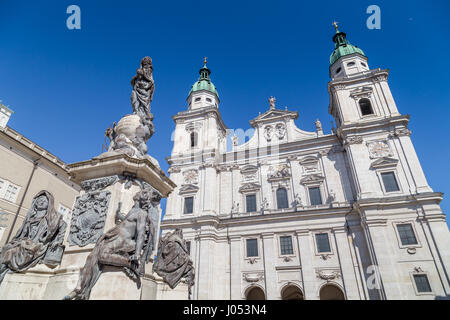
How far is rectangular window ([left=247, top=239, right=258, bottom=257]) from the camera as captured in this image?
24.2 metres

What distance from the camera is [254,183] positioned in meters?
28.1

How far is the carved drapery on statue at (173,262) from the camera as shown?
5.79 metres

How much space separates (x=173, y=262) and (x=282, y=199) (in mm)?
21900

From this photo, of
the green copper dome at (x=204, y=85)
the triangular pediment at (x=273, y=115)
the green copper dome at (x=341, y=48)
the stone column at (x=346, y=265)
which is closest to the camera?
the stone column at (x=346, y=265)

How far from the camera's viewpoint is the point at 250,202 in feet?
90.4

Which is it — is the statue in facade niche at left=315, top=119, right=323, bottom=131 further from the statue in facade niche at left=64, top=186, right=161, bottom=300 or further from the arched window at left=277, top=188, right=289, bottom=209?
the statue in facade niche at left=64, top=186, right=161, bottom=300

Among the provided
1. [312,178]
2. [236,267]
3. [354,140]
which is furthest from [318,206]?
[236,267]

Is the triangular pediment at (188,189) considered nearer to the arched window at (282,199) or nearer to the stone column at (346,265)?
the arched window at (282,199)

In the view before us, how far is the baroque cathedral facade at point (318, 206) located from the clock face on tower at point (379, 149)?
88 millimetres

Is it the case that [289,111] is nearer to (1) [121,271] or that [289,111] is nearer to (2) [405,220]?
(2) [405,220]

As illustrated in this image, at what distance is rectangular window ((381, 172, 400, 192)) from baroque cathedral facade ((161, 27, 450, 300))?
78 millimetres

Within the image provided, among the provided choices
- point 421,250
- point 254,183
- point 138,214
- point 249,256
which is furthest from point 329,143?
point 138,214

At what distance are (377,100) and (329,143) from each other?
22.3 feet

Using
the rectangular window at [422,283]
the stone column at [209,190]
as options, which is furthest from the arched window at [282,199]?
the rectangular window at [422,283]
